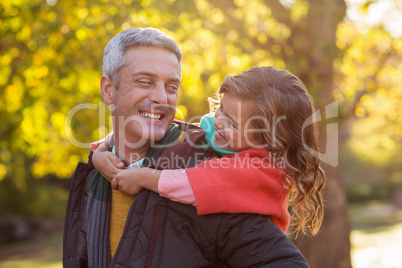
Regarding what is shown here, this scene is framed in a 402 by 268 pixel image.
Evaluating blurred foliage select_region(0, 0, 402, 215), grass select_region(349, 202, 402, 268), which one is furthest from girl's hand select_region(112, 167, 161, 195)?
grass select_region(349, 202, 402, 268)

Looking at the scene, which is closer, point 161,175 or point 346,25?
point 161,175

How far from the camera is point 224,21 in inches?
275

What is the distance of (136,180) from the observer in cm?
210

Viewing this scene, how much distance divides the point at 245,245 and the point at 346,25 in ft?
25.8

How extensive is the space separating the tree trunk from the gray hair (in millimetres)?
4501

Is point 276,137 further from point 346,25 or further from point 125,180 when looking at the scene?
point 346,25

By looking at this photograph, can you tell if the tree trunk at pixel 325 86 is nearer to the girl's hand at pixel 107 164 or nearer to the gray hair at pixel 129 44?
the gray hair at pixel 129 44

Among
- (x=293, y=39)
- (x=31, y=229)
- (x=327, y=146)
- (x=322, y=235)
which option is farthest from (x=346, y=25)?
(x=31, y=229)

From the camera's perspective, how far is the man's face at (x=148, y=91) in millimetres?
2436

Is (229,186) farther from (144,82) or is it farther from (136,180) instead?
(144,82)

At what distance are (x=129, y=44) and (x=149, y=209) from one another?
1000mm

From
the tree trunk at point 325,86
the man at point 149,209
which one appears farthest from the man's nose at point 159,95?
the tree trunk at point 325,86

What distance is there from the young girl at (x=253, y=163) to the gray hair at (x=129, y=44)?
43 centimetres

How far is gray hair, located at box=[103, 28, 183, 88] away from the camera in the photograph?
2457 mm
